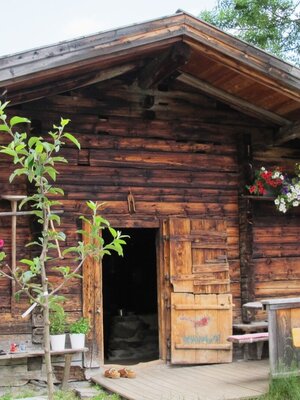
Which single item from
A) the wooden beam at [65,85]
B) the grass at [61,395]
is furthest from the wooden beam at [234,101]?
the grass at [61,395]

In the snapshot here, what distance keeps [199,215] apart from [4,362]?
10.5 feet

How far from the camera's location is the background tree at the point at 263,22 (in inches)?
693

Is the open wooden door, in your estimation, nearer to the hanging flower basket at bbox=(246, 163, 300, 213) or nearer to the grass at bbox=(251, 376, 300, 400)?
the hanging flower basket at bbox=(246, 163, 300, 213)

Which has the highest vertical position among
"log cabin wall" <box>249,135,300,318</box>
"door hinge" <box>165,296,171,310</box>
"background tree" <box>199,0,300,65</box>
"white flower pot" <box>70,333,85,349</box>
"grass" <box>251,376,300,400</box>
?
"background tree" <box>199,0,300,65</box>

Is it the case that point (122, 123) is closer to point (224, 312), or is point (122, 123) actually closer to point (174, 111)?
point (174, 111)

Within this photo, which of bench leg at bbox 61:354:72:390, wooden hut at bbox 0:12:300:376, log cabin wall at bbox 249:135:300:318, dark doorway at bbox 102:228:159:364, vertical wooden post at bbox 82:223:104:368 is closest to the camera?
bench leg at bbox 61:354:72:390

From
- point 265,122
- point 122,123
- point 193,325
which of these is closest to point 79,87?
point 122,123

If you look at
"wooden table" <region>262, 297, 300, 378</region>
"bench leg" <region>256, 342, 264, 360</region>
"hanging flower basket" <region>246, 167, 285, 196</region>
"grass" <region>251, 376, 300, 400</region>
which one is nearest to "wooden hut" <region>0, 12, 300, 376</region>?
"hanging flower basket" <region>246, 167, 285, 196</region>

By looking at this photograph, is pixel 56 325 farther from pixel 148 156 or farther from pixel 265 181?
pixel 265 181

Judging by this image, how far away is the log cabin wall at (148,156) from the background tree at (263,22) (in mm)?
9966

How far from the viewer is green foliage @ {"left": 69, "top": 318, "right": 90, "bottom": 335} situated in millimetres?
7000

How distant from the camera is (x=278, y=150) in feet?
28.7

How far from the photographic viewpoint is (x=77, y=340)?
6930 millimetres

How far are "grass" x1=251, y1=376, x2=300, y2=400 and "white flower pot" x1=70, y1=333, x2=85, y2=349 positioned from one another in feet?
7.16
